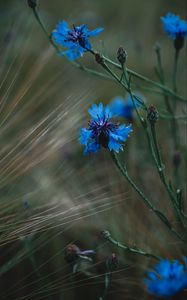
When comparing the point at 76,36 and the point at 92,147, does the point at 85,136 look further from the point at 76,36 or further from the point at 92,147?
the point at 76,36

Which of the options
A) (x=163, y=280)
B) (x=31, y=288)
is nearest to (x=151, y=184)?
(x=31, y=288)

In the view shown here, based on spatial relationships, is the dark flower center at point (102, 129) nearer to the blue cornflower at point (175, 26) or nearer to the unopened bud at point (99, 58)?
the unopened bud at point (99, 58)

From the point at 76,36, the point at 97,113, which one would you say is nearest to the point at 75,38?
the point at 76,36

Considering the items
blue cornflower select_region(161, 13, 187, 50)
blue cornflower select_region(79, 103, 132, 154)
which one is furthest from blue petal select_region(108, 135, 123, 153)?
blue cornflower select_region(161, 13, 187, 50)

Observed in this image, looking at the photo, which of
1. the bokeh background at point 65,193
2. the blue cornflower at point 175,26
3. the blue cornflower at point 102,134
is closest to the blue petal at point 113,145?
the blue cornflower at point 102,134

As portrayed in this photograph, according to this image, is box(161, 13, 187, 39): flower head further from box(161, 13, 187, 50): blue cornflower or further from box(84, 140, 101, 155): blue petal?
box(84, 140, 101, 155): blue petal
